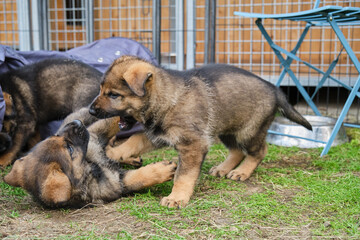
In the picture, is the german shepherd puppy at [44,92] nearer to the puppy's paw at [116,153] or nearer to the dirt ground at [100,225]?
the puppy's paw at [116,153]

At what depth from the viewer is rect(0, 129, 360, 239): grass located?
245cm

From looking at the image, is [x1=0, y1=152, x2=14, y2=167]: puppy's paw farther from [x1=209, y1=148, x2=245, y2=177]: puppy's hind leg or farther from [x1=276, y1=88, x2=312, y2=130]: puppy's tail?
[x1=276, y1=88, x2=312, y2=130]: puppy's tail

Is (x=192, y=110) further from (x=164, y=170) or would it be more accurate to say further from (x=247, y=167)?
(x=247, y=167)

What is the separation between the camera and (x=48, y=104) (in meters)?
4.69

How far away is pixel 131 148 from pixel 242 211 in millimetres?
1250

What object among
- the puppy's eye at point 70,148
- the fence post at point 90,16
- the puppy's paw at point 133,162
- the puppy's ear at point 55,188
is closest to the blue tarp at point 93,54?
the fence post at point 90,16

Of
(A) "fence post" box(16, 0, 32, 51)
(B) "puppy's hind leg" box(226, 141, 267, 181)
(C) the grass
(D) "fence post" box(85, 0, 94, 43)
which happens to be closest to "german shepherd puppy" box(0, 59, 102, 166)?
(C) the grass

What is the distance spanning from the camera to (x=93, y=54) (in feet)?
18.4

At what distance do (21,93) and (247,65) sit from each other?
3999 millimetres

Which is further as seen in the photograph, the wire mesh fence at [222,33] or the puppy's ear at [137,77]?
the wire mesh fence at [222,33]

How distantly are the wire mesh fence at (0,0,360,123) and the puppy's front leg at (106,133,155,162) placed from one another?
2927mm

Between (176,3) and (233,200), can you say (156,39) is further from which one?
(233,200)

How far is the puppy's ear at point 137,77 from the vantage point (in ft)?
9.19

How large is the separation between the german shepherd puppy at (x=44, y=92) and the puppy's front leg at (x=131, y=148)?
1028 mm
